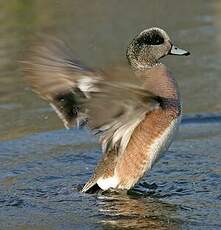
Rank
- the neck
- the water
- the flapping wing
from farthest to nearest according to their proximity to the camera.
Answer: the neck < the water < the flapping wing

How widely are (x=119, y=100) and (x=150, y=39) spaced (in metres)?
1.31

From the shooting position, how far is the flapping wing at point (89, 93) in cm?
588

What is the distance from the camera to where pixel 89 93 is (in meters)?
5.95

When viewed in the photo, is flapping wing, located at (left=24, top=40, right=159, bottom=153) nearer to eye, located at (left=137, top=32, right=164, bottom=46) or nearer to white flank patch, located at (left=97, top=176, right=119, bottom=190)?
white flank patch, located at (left=97, top=176, right=119, bottom=190)

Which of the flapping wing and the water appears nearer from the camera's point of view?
the flapping wing

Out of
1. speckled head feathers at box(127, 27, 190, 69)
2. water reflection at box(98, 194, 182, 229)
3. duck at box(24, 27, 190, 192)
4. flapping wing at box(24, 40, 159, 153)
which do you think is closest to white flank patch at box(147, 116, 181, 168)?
duck at box(24, 27, 190, 192)

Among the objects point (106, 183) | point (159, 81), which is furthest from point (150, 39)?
point (106, 183)

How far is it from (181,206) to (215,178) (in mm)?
732

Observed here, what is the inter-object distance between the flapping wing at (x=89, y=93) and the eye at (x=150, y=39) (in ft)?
2.42

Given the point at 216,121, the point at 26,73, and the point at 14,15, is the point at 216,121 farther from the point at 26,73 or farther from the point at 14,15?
the point at 14,15

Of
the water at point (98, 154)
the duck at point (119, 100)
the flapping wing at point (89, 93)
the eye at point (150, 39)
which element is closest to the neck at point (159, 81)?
the duck at point (119, 100)

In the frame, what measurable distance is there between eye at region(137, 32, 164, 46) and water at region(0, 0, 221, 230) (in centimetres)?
87

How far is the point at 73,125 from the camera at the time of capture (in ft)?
21.3

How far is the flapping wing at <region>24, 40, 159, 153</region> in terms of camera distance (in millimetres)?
5875
